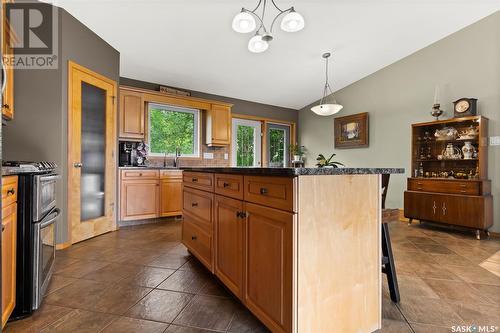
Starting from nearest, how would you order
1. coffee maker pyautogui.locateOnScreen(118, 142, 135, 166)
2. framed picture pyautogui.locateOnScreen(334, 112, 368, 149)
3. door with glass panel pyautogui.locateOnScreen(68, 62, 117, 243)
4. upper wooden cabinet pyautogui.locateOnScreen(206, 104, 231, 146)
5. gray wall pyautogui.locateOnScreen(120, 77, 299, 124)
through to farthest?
door with glass panel pyautogui.locateOnScreen(68, 62, 117, 243)
coffee maker pyautogui.locateOnScreen(118, 142, 135, 166)
gray wall pyautogui.locateOnScreen(120, 77, 299, 124)
upper wooden cabinet pyautogui.locateOnScreen(206, 104, 231, 146)
framed picture pyautogui.locateOnScreen(334, 112, 368, 149)

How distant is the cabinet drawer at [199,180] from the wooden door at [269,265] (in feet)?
1.89

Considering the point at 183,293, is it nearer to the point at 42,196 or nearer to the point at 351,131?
the point at 42,196

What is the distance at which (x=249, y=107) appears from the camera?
5867mm

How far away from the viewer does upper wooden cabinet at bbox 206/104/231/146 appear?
15.9 feet

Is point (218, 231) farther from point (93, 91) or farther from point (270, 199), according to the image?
point (93, 91)

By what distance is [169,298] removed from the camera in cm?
177

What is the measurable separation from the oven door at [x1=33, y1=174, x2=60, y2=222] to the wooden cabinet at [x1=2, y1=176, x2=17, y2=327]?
4.0 inches

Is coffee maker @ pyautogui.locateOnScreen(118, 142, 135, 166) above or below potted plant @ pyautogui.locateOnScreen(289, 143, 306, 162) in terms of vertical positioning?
below

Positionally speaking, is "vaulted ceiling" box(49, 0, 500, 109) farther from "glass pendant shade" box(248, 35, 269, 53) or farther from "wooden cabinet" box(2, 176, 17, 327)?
"wooden cabinet" box(2, 176, 17, 327)

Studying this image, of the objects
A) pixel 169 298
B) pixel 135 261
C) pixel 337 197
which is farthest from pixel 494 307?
pixel 135 261

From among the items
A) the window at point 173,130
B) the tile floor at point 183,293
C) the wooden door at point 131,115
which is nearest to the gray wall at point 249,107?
the window at point 173,130

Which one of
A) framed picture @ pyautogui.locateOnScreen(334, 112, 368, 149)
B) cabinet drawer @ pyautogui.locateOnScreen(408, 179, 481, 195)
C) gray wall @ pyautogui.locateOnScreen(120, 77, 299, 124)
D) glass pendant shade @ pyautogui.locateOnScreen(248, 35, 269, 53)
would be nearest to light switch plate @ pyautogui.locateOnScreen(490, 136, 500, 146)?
cabinet drawer @ pyautogui.locateOnScreen(408, 179, 481, 195)

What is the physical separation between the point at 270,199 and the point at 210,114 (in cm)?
385

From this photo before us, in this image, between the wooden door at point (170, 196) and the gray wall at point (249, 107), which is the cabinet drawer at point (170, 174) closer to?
the wooden door at point (170, 196)
